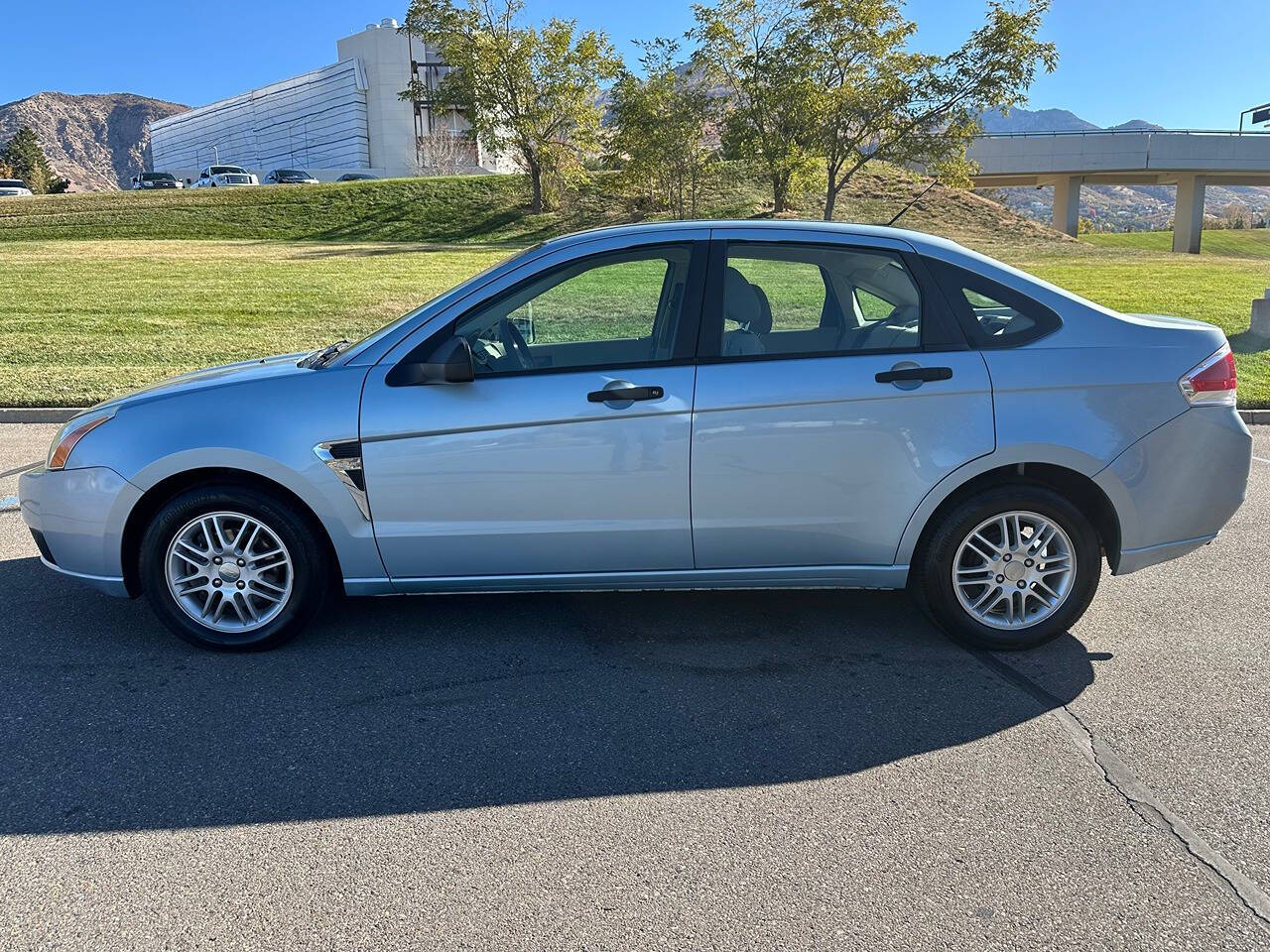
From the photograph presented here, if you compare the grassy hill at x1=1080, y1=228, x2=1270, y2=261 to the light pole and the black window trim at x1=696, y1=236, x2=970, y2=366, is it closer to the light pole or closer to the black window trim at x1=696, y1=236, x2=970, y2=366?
the light pole

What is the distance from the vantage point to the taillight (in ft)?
13.5

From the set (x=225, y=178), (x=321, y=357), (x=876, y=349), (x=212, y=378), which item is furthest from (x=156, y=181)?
(x=876, y=349)

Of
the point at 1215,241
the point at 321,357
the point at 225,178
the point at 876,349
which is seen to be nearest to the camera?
the point at 876,349

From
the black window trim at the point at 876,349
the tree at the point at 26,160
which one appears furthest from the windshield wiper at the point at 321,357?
the tree at the point at 26,160

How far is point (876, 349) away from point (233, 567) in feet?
9.31

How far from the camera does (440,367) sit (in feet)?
13.1

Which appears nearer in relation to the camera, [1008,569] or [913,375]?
[913,375]

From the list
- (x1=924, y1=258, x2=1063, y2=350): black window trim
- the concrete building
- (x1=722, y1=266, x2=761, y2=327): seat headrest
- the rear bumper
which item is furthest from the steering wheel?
the concrete building

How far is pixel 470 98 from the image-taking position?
3928 centimetres

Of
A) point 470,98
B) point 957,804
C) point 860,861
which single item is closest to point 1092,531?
point 957,804

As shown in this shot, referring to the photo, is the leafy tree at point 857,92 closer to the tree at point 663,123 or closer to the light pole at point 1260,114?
the tree at point 663,123

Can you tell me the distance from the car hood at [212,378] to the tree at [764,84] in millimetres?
27627

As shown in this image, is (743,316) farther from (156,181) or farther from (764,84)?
(156,181)

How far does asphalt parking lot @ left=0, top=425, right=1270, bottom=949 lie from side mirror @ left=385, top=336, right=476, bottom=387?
1171mm
